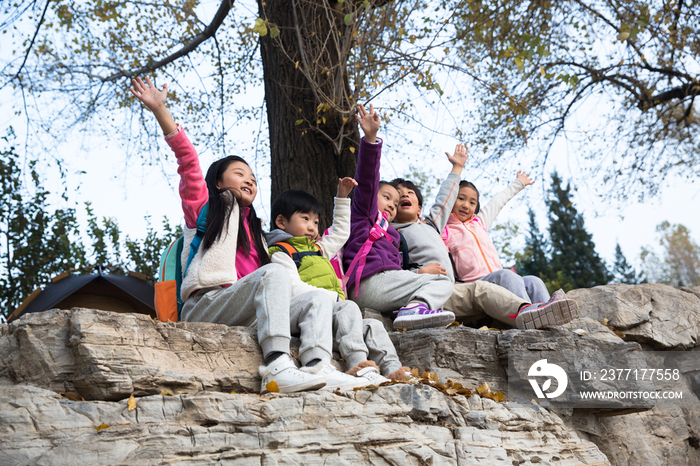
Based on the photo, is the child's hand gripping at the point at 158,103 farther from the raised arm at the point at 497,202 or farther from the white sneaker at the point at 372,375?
the raised arm at the point at 497,202

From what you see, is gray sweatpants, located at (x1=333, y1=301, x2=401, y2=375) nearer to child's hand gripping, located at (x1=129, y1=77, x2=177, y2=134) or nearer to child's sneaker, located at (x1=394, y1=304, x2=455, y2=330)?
child's sneaker, located at (x1=394, y1=304, x2=455, y2=330)

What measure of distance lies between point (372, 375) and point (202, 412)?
963mm

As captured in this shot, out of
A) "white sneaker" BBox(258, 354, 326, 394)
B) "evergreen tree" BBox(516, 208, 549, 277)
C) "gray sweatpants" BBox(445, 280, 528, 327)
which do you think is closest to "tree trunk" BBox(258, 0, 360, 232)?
"gray sweatpants" BBox(445, 280, 528, 327)

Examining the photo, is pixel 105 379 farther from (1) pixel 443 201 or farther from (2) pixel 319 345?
(1) pixel 443 201

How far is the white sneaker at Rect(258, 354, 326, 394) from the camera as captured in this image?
2.90 m

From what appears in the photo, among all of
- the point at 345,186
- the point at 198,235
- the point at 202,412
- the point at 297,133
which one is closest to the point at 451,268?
the point at 345,186

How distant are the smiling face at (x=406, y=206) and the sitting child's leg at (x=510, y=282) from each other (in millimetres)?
871

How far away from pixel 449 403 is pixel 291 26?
4119 mm

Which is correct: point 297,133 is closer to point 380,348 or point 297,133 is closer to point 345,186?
point 345,186

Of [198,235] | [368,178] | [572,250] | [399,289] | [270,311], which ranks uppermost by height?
[572,250]

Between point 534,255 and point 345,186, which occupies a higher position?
point 534,255

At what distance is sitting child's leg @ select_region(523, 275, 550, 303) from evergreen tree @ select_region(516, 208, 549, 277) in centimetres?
2632

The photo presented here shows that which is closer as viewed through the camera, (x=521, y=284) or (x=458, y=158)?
(x=521, y=284)

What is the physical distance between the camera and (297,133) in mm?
5695
